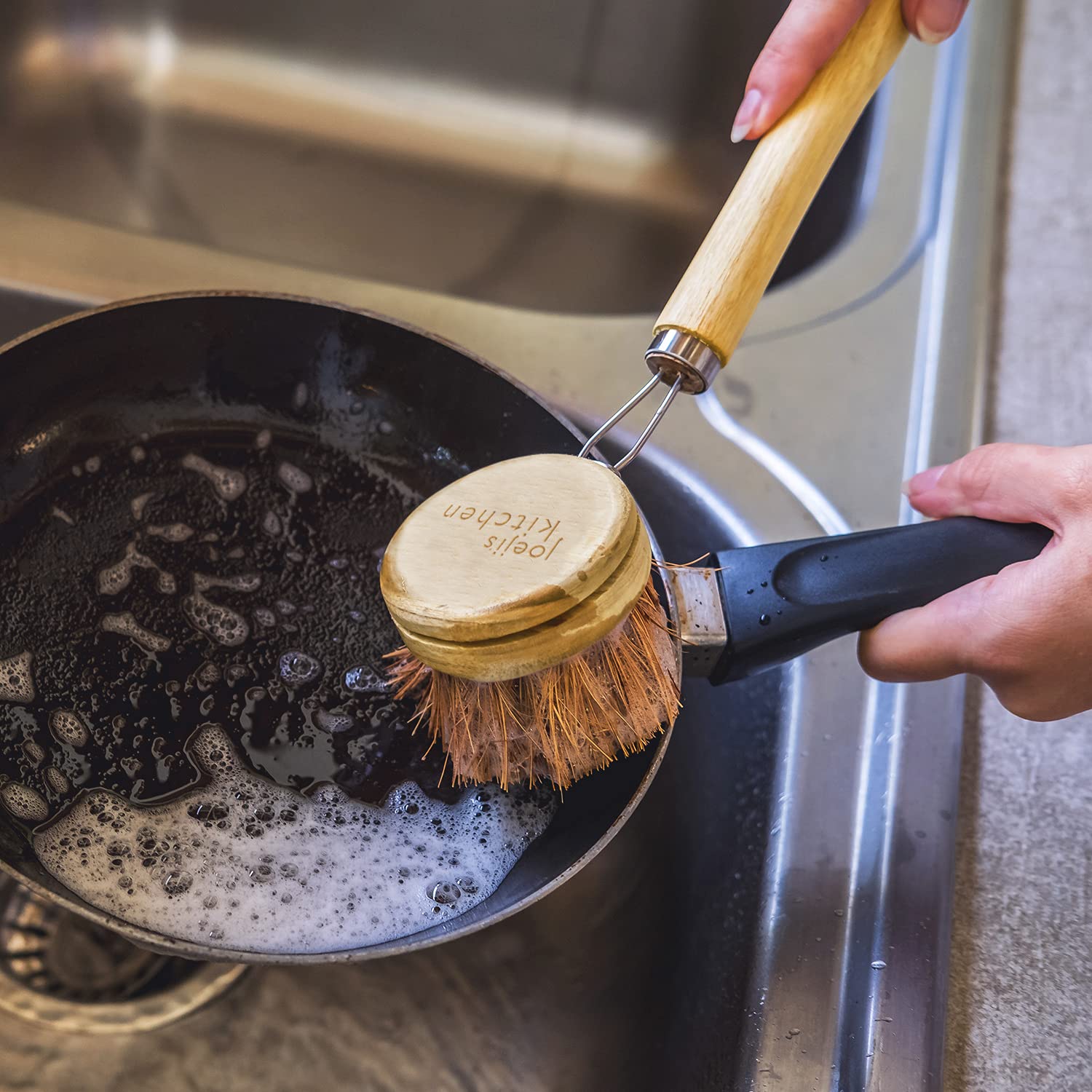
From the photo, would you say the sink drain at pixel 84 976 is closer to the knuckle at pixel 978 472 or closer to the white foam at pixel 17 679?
the white foam at pixel 17 679

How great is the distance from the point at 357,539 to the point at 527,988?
0.29 metres

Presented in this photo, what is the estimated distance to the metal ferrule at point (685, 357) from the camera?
0.45 m

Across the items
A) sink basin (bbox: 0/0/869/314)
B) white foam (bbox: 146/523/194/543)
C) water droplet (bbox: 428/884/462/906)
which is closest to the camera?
water droplet (bbox: 428/884/462/906)

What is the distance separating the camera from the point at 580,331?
69 cm

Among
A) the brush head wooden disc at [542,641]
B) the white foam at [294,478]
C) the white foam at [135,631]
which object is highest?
the brush head wooden disc at [542,641]

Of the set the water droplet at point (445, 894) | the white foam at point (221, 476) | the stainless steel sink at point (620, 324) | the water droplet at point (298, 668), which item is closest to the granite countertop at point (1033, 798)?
the stainless steel sink at point (620, 324)

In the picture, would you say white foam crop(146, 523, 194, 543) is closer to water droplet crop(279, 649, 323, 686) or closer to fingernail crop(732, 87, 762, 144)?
water droplet crop(279, 649, 323, 686)

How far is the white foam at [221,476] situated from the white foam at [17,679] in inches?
6.1

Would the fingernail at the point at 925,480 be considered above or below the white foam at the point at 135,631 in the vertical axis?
above

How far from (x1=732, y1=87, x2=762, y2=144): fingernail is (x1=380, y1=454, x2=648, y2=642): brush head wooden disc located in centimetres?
21

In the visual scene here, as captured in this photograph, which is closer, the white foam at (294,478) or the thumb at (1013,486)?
the thumb at (1013,486)

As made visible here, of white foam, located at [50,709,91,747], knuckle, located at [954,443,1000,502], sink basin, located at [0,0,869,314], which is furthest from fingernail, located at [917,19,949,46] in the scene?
white foam, located at [50,709,91,747]

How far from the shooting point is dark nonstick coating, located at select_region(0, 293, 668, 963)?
22.6 inches

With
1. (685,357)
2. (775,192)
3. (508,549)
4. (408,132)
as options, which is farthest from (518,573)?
(408,132)
